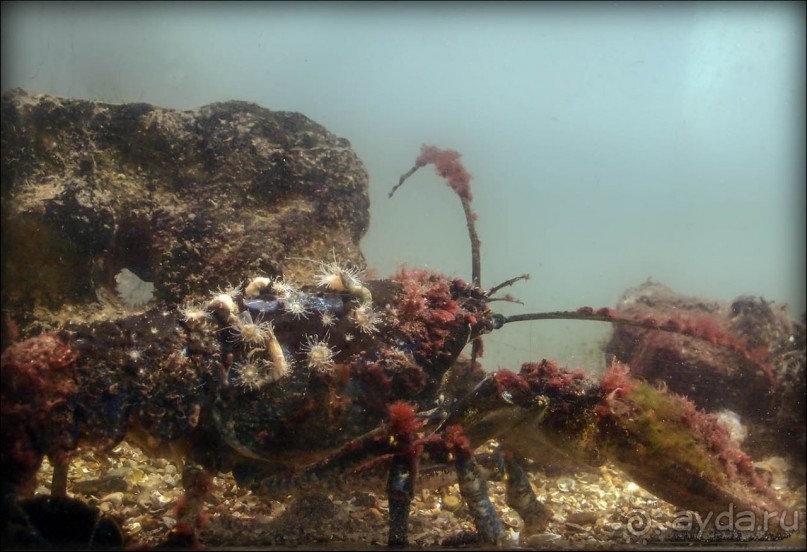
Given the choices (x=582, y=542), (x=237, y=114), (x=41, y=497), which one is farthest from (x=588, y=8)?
(x=41, y=497)

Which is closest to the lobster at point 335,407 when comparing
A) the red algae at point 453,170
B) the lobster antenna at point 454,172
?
the lobster antenna at point 454,172

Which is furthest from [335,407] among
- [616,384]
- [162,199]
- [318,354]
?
[162,199]

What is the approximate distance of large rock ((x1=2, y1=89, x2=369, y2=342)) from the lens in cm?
425

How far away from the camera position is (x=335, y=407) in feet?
11.8

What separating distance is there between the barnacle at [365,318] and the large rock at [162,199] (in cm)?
143

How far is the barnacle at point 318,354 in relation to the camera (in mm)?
3521

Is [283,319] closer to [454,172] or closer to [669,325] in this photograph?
[454,172]

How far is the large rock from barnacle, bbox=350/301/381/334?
1430mm

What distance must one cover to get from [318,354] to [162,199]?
2835mm

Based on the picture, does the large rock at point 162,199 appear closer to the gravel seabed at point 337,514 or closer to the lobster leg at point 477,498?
the gravel seabed at point 337,514

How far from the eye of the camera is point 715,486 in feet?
11.7

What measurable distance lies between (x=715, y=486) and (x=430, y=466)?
226 centimetres

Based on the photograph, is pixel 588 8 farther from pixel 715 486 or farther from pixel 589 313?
pixel 715 486

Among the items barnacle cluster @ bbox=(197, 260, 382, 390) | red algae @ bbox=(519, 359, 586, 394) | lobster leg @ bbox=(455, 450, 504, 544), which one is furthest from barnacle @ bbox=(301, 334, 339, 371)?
red algae @ bbox=(519, 359, 586, 394)
